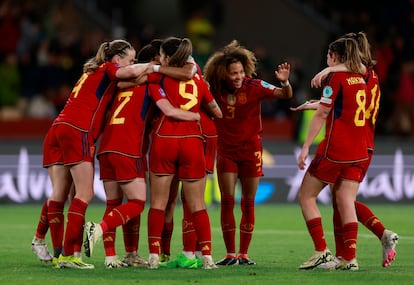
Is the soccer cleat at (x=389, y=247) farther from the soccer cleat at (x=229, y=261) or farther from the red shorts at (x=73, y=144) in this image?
the red shorts at (x=73, y=144)

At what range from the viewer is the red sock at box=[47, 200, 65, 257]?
35.9 ft

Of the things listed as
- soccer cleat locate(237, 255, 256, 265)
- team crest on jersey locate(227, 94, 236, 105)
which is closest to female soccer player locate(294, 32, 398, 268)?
team crest on jersey locate(227, 94, 236, 105)

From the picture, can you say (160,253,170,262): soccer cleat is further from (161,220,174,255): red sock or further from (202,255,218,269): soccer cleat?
(202,255,218,269): soccer cleat

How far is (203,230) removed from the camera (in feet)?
34.3

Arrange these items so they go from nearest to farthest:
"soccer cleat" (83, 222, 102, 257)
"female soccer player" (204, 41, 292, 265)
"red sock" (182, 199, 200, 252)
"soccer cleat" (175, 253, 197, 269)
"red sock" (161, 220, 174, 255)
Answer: "soccer cleat" (83, 222, 102, 257), "soccer cleat" (175, 253, 197, 269), "red sock" (182, 199, 200, 252), "red sock" (161, 220, 174, 255), "female soccer player" (204, 41, 292, 265)

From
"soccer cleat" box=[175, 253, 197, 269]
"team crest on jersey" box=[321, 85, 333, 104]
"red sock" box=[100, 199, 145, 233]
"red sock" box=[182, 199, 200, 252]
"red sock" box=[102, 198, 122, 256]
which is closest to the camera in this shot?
"red sock" box=[100, 199, 145, 233]

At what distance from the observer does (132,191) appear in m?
10.5

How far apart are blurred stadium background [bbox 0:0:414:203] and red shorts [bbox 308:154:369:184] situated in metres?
8.65

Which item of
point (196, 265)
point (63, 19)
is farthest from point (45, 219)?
point (63, 19)

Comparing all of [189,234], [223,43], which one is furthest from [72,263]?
[223,43]

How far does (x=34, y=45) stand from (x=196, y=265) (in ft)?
42.7

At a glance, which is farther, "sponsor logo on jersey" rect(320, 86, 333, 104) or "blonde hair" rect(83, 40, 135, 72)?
"blonde hair" rect(83, 40, 135, 72)

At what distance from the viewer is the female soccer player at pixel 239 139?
1132 cm

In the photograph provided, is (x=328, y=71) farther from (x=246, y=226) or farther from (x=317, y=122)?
(x=246, y=226)
